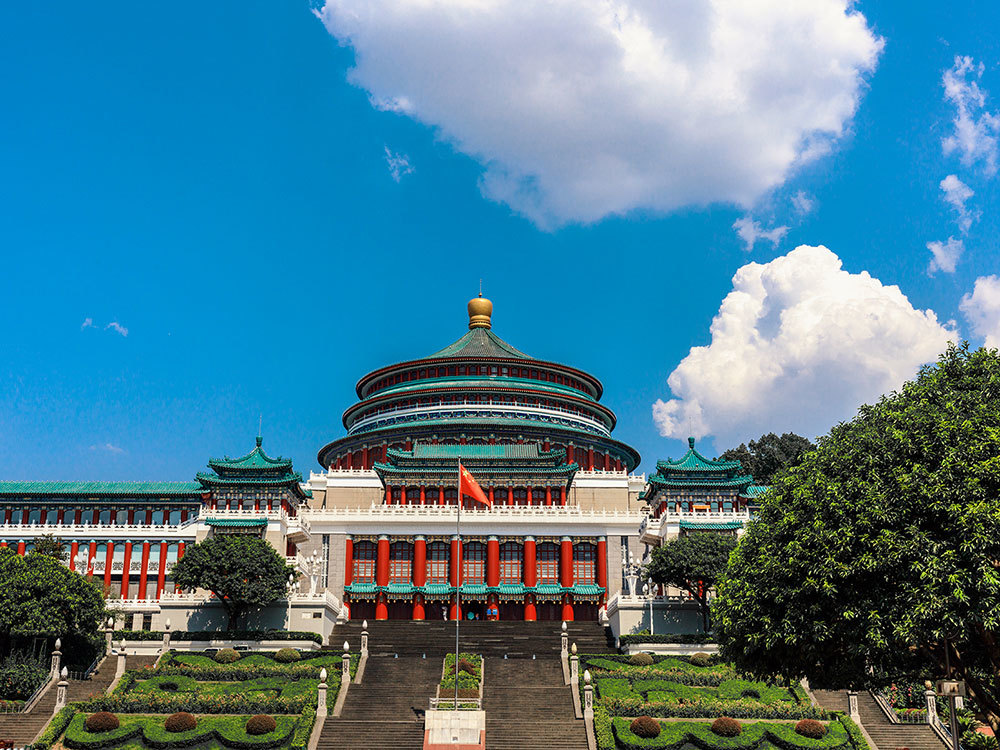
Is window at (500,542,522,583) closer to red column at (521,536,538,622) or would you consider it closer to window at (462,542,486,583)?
red column at (521,536,538,622)

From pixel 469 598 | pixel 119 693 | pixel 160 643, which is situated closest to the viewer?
pixel 119 693

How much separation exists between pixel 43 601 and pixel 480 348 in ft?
175

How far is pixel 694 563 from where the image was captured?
205 feet

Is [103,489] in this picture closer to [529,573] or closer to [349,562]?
[349,562]

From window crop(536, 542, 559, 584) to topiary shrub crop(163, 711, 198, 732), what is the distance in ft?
114

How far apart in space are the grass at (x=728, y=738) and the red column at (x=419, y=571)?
28.7 metres

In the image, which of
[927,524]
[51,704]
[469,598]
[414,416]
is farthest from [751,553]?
[414,416]

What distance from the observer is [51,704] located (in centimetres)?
5166

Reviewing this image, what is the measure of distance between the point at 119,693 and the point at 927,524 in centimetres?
4132

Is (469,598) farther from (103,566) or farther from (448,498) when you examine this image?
(103,566)

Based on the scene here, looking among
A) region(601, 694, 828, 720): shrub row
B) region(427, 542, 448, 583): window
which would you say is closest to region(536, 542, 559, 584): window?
region(427, 542, 448, 583): window

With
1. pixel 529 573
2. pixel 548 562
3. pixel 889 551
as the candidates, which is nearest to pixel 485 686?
pixel 529 573

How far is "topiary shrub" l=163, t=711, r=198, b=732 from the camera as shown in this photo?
45656 mm

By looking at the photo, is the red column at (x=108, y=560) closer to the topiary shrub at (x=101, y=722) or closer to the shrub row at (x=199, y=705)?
the shrub row at (x=199, y=705)
